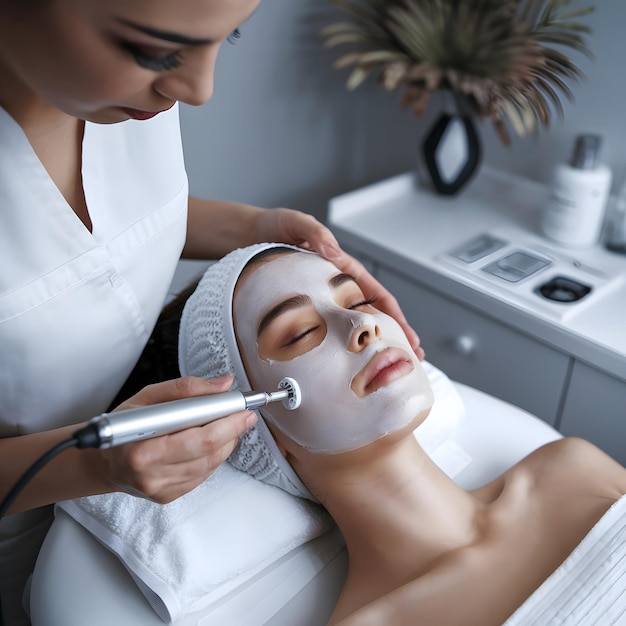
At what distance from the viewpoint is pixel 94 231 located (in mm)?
805

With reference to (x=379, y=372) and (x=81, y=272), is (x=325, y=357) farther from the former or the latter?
(x=81, y=272)

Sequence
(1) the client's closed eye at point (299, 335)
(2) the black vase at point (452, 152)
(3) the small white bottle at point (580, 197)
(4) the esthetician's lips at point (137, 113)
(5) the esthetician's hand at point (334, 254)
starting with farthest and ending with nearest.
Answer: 1. (2) the black vase at point (452, 152)
2. (3) the small white bottle at point (580, 197)
3. (5) the esthetician's hand at point (334, 254)
4. (1) the client's closed eye at point (299, 335)
5. (4) the esthetician's lips at point (137, 113)

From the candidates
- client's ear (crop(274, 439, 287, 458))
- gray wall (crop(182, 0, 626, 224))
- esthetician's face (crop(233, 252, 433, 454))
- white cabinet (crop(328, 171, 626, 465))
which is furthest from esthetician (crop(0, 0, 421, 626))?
gray wall (crop(182, 0, 626, 224))

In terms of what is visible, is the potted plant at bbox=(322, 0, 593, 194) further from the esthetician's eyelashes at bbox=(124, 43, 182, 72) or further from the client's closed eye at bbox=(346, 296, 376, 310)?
the esthetician's eyelashes at bbox=(124, 43, 182, 72)

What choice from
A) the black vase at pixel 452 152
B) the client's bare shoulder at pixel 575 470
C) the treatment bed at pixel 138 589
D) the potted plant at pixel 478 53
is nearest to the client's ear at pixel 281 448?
the treatment bed at pixel 138 589

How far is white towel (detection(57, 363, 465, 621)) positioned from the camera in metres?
0.80

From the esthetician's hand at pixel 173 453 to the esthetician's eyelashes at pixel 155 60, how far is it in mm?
284

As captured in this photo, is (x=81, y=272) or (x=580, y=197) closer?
(x=81, y=272)

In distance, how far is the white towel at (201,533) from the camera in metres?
0.80

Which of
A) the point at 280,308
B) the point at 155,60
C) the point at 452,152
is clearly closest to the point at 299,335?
the point at 280,308

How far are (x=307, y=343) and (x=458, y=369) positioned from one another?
732 mm

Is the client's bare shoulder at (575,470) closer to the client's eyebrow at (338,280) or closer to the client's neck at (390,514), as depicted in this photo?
the client's neck at (390,514)

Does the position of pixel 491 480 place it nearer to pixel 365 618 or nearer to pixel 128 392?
pixel 365 618

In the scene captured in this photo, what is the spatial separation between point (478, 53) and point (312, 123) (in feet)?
1.56
